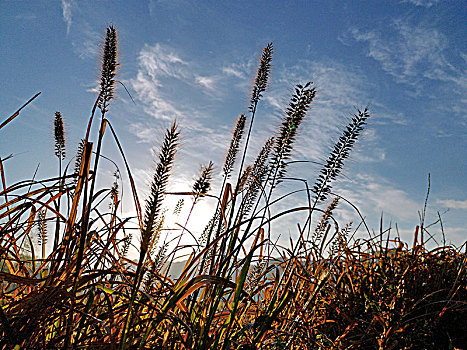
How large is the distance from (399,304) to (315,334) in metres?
0.57

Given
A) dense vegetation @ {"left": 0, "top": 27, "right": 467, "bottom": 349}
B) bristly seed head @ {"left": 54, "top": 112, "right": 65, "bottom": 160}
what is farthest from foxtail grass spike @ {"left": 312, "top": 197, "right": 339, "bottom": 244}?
bristly seed head @ {"left": 54, "top": 112, "right": 65, "bottom": 160}

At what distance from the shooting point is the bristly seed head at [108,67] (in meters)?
2.17

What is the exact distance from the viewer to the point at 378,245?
279 cm

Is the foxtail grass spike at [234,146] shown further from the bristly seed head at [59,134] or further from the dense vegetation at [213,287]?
the bristly seed head at [59,134]

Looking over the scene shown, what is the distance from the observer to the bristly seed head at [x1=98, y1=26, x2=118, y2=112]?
2.17m

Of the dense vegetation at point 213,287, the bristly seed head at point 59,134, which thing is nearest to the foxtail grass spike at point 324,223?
the dense vegetation at point 213,287

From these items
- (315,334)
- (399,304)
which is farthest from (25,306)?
(399,304)

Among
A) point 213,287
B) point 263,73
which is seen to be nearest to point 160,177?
point 213,287

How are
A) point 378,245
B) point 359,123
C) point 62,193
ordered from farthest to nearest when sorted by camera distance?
point 378,245, point 359,123, point 62,193

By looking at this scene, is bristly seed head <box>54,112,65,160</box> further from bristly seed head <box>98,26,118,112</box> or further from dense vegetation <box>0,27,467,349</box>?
bristly seed head <box>98,26,118,112</box>

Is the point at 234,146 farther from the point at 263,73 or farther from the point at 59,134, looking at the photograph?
the point at 59,134

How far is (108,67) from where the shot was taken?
2293mm

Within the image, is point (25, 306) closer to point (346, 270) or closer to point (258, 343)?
point (258, 343)

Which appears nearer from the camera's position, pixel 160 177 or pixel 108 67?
pixel 160 177
